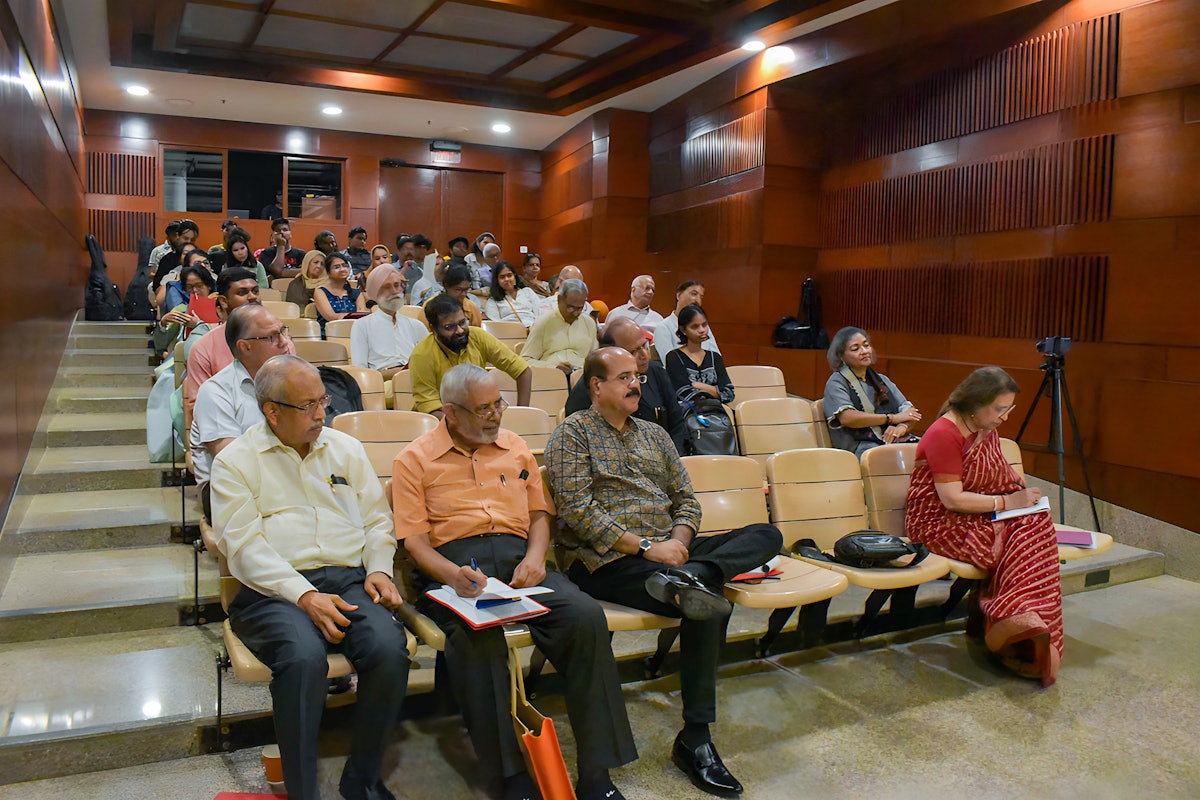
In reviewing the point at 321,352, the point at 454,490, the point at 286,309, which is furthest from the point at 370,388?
the point at 286,309

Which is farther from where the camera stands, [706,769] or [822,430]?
[822,430]

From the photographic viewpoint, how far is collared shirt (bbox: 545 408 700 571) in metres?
2.60

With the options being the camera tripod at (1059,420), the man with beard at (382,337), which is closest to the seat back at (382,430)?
the man with beard at (382,337)

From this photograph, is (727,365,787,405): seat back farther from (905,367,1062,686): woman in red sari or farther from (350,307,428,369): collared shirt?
(350,307,428,369): collared shirt

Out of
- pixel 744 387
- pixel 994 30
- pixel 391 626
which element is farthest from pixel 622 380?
pixel 994 30

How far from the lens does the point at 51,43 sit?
5.71 metres

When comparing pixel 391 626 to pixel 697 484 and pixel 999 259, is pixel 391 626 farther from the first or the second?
pixel 999 259

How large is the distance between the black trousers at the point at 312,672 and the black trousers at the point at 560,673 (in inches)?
5.9

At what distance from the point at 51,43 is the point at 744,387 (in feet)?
16.3

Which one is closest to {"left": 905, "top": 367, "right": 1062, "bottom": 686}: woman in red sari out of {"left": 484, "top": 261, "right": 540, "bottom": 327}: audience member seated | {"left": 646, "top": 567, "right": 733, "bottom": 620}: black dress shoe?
{"left": 646, "top": 567, "right": 733, "bottom": 620}: black dress shoe

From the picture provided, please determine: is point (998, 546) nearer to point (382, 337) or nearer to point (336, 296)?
point (382, 337)

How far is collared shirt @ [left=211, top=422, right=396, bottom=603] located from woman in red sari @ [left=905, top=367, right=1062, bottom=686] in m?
1.95

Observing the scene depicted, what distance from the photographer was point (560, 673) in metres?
2.28

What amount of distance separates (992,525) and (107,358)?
18.3 feet
